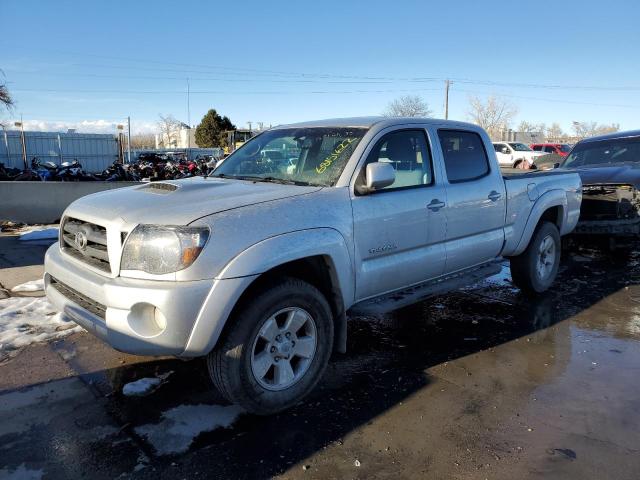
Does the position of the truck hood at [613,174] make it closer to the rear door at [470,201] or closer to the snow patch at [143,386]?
the rear door at [470,201]

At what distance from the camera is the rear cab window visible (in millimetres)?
4576

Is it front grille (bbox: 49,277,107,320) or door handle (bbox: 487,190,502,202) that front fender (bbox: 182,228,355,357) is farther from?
door handle (bbox: 487,190,502,202)

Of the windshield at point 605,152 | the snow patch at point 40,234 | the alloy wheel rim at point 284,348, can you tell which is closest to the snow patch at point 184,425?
the alloy wheel rim at point 284,348

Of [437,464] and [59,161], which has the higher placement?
[59,161]

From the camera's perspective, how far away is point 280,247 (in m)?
3.06

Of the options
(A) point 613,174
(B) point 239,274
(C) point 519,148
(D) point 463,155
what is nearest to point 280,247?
(B) point 239,274

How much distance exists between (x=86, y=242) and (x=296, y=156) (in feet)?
5.68

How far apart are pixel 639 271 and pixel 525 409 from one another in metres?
5.10

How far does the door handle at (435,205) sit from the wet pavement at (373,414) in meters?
1.22

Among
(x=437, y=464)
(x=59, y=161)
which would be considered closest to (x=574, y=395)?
(x=437, y=464)

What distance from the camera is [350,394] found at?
141 inches

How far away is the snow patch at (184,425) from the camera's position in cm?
293

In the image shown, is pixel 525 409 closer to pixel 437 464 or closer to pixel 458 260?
pixel 437 464

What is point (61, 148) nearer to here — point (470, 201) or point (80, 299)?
point (80, 299)
